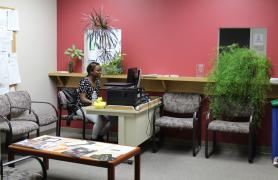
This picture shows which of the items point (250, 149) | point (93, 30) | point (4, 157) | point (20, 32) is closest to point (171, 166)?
point (250, 149)

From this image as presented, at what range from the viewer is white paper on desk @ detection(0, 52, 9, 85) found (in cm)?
535

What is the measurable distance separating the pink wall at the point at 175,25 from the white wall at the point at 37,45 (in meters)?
0.39

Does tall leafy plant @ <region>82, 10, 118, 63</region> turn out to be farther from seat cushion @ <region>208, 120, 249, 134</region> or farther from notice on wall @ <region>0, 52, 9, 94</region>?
seat cushion @ <region>208, 120, 249, 134</region>

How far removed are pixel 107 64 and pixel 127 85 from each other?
1.24m

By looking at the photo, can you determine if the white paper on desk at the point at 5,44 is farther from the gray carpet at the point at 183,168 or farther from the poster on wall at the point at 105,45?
the gray carpet at the point at 183,168

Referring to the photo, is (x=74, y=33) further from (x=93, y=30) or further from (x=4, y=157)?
(x=4, y=157)

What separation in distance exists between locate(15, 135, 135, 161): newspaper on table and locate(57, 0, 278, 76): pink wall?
7.56 ft

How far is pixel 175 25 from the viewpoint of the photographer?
19.0 ft

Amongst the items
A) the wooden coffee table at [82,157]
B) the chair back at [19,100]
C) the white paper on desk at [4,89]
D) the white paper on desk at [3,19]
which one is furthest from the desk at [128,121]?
the white paper on desk at [3,19]

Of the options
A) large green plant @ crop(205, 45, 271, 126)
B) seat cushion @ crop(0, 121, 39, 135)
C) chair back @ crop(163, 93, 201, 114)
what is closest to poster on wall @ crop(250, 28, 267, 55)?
large green plant @ crop(205, 45, 271, 126)

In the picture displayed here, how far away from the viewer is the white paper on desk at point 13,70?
5516 millimetres

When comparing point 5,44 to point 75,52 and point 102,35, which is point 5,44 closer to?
point 75,52

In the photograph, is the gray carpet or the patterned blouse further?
the patterned blouse

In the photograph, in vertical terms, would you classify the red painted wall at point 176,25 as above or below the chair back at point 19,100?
above
